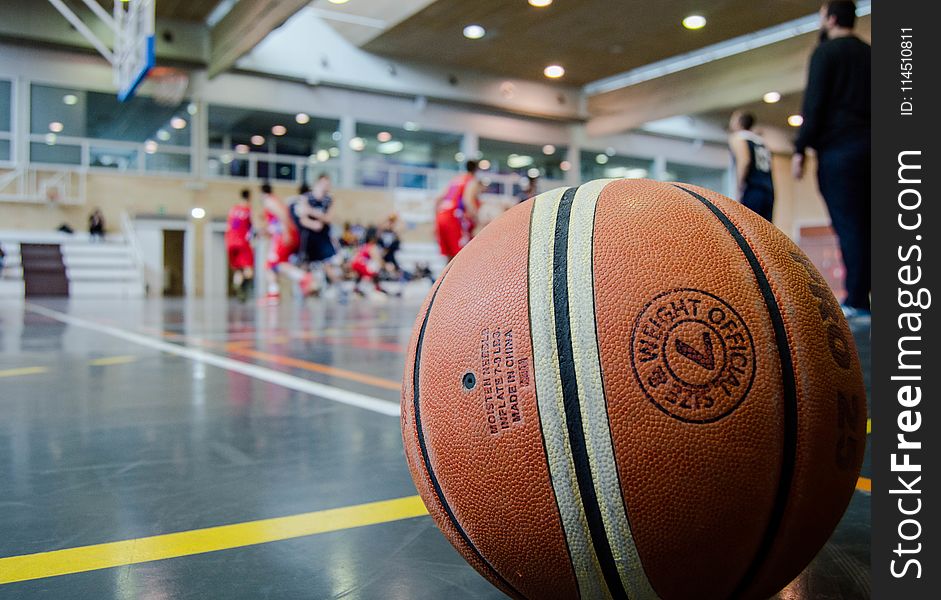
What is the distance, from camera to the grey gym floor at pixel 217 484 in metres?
1.24

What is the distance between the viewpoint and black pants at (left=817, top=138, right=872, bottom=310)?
4.67 m

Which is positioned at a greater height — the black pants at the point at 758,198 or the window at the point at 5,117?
the window at the point at 5,117

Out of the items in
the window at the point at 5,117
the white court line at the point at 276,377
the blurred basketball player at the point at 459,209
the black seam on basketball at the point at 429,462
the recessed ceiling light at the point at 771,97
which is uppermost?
the recessed ceiling light at the point at 771,97

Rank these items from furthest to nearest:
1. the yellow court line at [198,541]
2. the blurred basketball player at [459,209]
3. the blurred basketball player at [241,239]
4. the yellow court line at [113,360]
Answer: the blurred basketball player at [241,239] < the blurred basketball player at [459,209] < the yellow court line at [113,360] < the yellow court line at [198,541]

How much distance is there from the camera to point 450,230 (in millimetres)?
11828

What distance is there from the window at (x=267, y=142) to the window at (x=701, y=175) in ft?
41.2

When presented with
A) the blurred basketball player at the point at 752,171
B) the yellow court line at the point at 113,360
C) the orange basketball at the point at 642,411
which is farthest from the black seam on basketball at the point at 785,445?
the blurred basketball player at the point at 752,171

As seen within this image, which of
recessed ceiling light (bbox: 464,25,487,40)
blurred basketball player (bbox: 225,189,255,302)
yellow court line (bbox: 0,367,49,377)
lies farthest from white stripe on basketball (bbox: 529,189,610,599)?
recessed ceiling light (bbox: 464,25,487,40)

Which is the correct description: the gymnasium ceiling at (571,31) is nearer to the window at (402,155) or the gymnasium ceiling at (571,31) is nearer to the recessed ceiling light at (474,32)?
the recessed ceiling light at (474,32)

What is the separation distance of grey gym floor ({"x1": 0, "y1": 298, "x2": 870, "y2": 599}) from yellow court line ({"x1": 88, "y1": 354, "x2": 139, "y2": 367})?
6.4 inches

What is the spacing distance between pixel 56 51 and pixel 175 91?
8.85 ft

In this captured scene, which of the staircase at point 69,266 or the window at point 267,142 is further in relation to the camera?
the window at point 267,142

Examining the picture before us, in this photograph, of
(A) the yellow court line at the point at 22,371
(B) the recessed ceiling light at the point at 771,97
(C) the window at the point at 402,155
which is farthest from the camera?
(C) the window at the point at 402,155

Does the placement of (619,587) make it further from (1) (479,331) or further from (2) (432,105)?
(2) (432,105)
